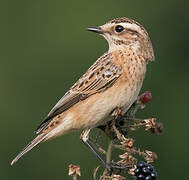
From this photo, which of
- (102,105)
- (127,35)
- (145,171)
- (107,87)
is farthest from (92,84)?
(145,171)

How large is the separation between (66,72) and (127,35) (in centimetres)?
593

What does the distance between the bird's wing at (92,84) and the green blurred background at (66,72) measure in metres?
4.13

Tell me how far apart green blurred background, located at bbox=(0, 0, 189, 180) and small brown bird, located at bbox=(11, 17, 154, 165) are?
13.3ft

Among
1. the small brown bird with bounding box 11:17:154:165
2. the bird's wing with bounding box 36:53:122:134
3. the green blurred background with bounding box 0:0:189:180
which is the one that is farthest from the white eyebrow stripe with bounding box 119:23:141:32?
the green blurred background with bounding box 0:0:189:180

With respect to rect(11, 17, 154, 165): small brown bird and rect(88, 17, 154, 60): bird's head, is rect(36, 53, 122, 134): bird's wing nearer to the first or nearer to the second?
rect(11, 17, 154, 165): small brown bird

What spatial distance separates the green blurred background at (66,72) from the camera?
13664 millimetres

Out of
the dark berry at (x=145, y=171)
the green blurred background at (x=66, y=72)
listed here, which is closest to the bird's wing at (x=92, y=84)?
the dark berry at (x=145, y=171)

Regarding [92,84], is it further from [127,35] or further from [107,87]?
[127,35]

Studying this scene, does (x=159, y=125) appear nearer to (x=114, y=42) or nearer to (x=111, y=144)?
(x=111, y=144)

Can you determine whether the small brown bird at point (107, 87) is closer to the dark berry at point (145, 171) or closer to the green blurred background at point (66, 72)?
the dark berry at point (145, 171)

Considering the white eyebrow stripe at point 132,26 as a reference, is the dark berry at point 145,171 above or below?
below

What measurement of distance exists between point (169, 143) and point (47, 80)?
2.57 meters

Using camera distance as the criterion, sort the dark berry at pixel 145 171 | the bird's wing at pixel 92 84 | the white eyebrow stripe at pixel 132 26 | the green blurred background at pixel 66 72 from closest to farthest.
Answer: the dark berry at pixel 145 171, the bird's wing at pixel 92 84, the white eyebrow stripe at pixel 132 26, the green blurred background at pixel 66 72

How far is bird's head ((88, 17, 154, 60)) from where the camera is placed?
937cm
